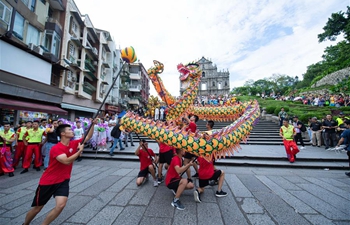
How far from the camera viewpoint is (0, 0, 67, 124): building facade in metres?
7.86

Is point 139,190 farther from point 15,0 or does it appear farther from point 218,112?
point 15,0

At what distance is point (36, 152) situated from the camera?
501 cm

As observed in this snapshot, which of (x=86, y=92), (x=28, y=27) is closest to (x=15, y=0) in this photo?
(x=28, y=27)

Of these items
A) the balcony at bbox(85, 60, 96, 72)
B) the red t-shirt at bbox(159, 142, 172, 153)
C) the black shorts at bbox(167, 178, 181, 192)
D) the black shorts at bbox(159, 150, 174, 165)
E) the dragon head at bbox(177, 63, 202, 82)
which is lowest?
the black shorts at bbox(167, 178, 181, 192)

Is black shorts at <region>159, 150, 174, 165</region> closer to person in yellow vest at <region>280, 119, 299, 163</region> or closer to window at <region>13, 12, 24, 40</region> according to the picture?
person in yellow vest at <region>280, 119, 299, 163</region>

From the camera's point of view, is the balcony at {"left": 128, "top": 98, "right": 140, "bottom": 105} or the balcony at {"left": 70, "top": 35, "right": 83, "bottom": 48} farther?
the balcony at {"left": 128, "top": 98, "right": 140, "bottom": 105}

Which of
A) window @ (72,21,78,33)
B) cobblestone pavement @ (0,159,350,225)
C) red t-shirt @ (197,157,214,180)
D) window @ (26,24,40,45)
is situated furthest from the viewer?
window @ (72,21,78,33)

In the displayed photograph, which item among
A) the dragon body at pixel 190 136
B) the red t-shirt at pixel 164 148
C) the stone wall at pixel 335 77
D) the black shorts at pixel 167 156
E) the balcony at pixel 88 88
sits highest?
the stone wall at pixel 335 77

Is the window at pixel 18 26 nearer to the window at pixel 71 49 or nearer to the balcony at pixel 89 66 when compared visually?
the window at pixel 71 49

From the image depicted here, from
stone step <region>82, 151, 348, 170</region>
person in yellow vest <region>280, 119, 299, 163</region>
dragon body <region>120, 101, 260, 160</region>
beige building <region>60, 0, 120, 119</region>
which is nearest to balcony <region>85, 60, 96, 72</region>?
beige building <region>60, 0, 120, 119</region>

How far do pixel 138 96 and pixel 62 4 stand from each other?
20163 millimetres

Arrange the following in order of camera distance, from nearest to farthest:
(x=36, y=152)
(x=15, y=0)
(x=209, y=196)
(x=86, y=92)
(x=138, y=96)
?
(x=209, y=196), (x=36, y=152), (x=15, y=0), (x=86, y=92), (x=138, y=96)

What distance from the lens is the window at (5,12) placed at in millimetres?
7953

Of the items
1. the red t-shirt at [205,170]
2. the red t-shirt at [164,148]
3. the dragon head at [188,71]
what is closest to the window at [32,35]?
the dragon head at [188,71]
